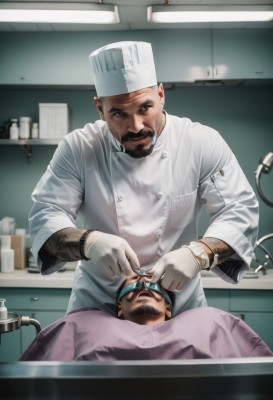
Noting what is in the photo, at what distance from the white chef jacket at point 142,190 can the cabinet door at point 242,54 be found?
1938 millimetres

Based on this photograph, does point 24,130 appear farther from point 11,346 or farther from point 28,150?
point 11,346

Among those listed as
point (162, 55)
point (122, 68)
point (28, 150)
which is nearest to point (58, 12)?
point (162, 55)

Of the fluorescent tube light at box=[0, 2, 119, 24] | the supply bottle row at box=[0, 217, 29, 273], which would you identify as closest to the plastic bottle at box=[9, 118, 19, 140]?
the supply bottle row at box=[0, 217, 29, 273]

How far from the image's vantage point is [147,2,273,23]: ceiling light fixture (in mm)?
2938

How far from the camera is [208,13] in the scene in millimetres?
3084

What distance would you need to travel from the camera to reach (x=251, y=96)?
440cm

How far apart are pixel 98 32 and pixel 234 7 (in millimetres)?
1356

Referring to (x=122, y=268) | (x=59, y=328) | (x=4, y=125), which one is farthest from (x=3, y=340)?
(x=122, y=268)

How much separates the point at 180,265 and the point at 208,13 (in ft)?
6.33

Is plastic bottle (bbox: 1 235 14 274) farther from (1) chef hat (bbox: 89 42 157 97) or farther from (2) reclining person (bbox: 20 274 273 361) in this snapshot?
(1) chef hat (bbox: 89 42 157 97)

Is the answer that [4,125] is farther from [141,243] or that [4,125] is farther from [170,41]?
[141,243]

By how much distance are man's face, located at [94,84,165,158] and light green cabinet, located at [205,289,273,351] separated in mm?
2078

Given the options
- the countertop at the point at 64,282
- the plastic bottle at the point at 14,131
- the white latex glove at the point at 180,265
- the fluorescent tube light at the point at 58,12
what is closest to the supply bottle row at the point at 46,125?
the plastic bottle at the point at 14,131

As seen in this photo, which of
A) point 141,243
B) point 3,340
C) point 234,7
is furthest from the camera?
point 3,340
